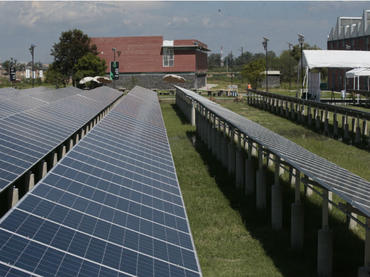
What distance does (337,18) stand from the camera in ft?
285

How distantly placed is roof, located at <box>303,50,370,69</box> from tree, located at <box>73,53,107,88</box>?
4597cm

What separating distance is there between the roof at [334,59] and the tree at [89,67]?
151ft

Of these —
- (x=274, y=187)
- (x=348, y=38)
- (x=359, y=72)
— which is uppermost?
(x=348, y=38)

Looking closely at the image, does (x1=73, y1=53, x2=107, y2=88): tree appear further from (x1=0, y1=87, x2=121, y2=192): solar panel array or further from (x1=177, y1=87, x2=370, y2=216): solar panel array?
(x1=177, y1=87, x2=370, y2=216): solar panel array

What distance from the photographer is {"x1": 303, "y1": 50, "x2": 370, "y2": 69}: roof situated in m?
48.9

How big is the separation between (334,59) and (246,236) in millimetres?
39592

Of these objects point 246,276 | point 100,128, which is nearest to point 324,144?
point 100,128

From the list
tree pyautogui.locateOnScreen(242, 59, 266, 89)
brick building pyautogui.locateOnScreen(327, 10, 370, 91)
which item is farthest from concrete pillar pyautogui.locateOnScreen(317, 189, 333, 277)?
tree pyautogui.locateOnScreen(242, 59, 266, 89)

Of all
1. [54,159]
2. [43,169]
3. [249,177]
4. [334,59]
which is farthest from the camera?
[334,59]

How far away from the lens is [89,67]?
90250 millimetres

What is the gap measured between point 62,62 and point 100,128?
294 feet

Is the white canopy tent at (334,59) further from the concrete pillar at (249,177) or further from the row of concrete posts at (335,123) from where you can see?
the concrete pillar at (249,177)

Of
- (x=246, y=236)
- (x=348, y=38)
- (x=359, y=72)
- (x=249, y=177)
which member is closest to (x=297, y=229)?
(x=246, y=236)

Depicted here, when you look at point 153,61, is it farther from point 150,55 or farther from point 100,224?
point 100,224
